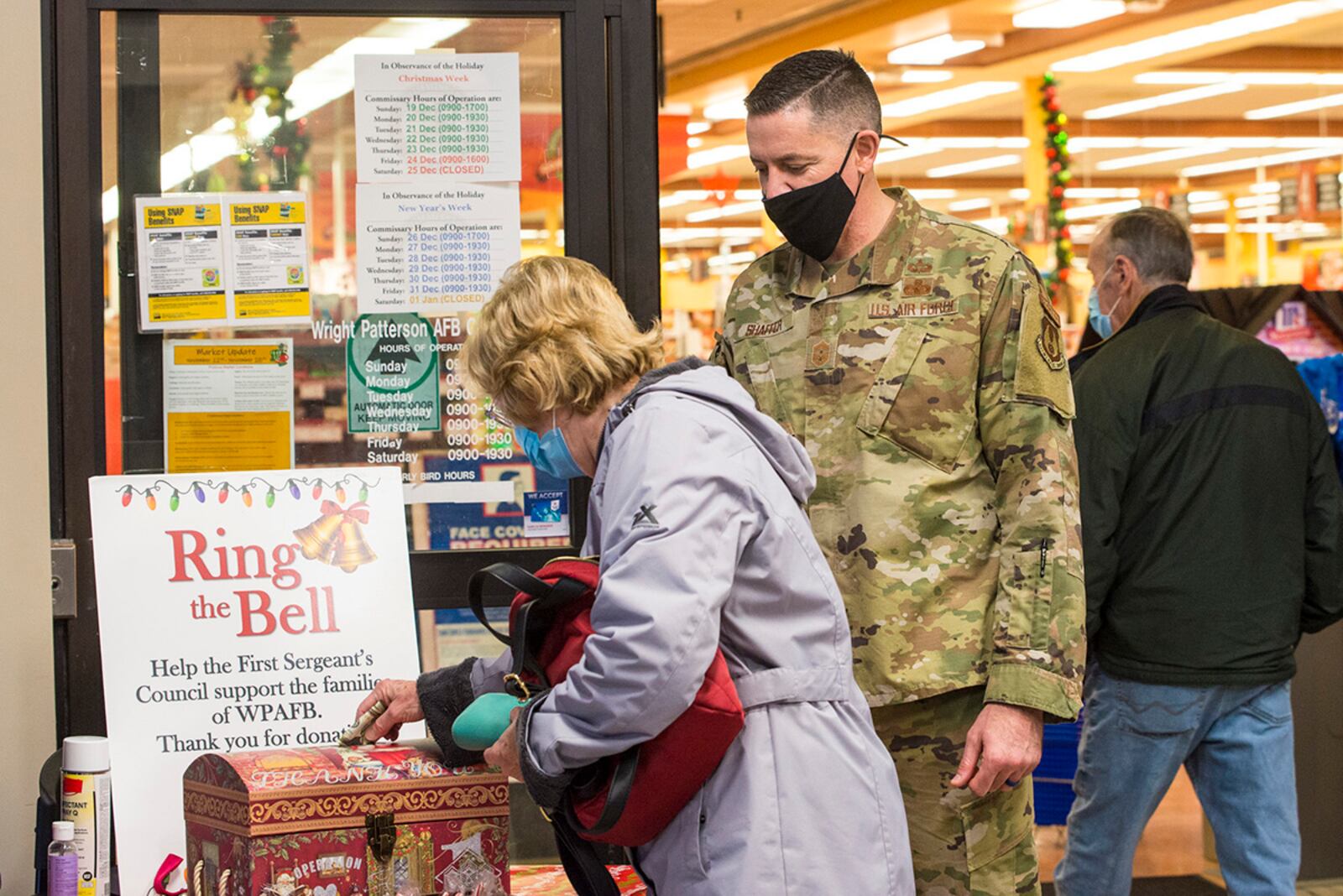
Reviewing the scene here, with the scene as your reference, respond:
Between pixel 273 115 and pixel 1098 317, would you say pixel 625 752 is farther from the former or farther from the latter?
pixel 1098 317

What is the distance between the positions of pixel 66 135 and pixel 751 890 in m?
1.88

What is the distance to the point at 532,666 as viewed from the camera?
184 centimetres

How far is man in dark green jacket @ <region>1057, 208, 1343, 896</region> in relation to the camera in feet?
10.9

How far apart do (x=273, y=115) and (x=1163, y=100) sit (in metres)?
11.2

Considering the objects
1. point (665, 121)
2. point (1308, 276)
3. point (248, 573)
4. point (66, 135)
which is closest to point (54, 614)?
point (248, 573)

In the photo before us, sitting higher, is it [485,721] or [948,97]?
[948,97]

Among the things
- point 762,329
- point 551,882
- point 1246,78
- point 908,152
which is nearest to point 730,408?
point 762,329

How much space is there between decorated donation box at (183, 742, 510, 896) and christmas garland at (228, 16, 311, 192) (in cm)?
117

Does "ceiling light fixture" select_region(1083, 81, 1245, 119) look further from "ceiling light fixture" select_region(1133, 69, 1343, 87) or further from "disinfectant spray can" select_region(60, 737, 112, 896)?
"disinfectant spray can" select_region(60, 737, 112, 896)

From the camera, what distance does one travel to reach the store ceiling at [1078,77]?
31.7 feet

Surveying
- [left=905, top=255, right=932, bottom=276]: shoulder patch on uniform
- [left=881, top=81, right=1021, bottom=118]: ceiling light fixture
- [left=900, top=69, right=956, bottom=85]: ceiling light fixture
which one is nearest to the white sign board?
[left=905, top=255, right=932, bottom=276]: shoulder patch on uniform

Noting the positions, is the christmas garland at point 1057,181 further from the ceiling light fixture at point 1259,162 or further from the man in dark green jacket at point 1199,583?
the man in dark green jacket at point 1199,583

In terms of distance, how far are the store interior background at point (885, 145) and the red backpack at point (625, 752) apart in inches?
39.1

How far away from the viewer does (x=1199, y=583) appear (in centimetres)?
338
